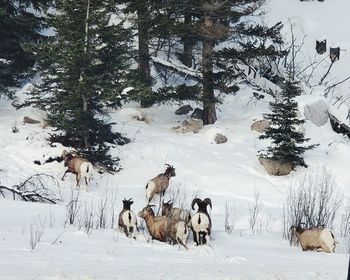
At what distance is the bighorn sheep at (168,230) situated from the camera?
31.3 ft

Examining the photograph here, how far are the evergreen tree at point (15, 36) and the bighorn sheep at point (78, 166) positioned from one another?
17.9 ft

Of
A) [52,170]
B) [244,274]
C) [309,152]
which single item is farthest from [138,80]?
[244,274]

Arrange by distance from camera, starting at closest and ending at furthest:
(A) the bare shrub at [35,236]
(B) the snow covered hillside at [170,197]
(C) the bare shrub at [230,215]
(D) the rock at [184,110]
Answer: (B) the snow covered hillside at [170,197] < (A) the bare shrub at [35,236] < (C) the bare shrub at [230,215] < (D) the rock at [184,110]

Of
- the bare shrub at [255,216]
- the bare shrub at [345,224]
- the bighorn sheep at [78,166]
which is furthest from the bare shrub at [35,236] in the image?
the bare shrub at [345,224]

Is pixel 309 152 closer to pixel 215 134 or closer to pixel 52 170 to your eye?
pixel 215 134

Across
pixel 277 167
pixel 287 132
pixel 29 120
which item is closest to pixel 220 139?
pixel 277 167

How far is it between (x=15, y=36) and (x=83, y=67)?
587 centimetres

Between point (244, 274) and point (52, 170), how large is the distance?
11919 millimetres

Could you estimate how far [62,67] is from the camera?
18.1 meters

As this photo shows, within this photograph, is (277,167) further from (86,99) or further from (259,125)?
(86,99)

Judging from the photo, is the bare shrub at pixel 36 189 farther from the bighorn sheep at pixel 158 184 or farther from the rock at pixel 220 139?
Result: the rock at pixel 220 139

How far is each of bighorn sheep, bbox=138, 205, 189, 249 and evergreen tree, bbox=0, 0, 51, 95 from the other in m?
12.6

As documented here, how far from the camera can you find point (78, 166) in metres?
16.6

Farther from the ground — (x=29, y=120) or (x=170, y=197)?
(x=29, y=120)
